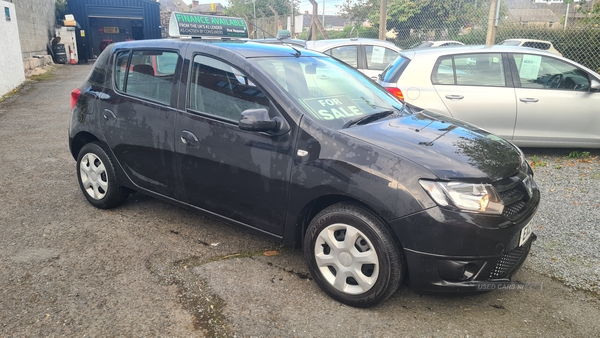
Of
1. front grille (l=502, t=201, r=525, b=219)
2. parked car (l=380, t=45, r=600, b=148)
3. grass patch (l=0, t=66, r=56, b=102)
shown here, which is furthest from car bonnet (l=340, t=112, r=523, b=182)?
grass patch (l=0, t=66, r=56, b=102)

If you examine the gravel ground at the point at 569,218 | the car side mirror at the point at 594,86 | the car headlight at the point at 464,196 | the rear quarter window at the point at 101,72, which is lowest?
the gravel ground at the point at 569,218

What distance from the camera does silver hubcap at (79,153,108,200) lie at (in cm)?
454

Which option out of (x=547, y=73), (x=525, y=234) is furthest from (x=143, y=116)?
(x=547, y=73)

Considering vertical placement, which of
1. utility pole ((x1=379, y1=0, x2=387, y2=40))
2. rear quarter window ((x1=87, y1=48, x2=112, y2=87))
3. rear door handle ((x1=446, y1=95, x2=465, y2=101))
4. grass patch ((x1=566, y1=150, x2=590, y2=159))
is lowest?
grass patch ((x1=566, y1=150, x2=590, y2=159))

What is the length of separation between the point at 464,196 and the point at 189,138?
2.10 meters

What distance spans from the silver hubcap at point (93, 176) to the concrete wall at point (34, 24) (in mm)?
17067

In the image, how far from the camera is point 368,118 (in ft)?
11.5

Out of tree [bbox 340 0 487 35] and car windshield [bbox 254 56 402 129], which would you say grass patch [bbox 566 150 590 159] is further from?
tree [bbox 340 0 487 35]

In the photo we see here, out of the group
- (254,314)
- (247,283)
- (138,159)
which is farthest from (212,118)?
(254,314)

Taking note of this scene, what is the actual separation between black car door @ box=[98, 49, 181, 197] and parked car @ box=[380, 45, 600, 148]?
352 cm

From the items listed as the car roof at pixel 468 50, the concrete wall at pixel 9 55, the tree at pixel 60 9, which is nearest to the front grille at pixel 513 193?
the car roof at pixel 468 50

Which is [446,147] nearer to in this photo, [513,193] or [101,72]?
[513,193]

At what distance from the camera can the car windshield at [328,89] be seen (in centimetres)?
338

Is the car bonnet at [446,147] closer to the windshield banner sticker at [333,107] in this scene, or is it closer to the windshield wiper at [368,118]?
the windshield wiper at [368,118]
